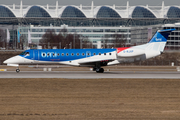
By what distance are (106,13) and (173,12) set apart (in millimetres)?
39743

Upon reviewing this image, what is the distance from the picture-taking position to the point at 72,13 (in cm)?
19062

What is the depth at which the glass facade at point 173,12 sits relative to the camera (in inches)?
7643

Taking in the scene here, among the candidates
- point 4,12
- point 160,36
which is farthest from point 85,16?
point 160,36

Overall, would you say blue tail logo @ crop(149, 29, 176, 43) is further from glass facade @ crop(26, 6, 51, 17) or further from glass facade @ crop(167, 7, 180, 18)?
glass facade @ crop(167, 7, 180, 18)

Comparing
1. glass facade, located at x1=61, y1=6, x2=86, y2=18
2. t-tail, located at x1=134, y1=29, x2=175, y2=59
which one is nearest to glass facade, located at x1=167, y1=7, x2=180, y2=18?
glass facade, located at x1=61, y1=6, x2=86, y2=18

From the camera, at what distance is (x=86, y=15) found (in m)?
191

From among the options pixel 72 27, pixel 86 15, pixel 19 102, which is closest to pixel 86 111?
pixel 19 102

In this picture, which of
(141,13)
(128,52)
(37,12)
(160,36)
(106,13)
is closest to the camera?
(128,52)

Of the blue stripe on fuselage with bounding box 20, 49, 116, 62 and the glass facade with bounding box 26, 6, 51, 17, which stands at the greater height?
the glass facade with bounding box 26, 6, 51, 17

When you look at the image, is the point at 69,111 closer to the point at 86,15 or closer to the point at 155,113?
the point at 155,113

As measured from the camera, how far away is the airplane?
43.9 meters

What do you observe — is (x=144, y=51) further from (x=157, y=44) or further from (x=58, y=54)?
(x=58, y=54)

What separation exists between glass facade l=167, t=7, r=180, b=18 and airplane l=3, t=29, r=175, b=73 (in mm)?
155270

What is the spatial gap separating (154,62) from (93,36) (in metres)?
98.4
